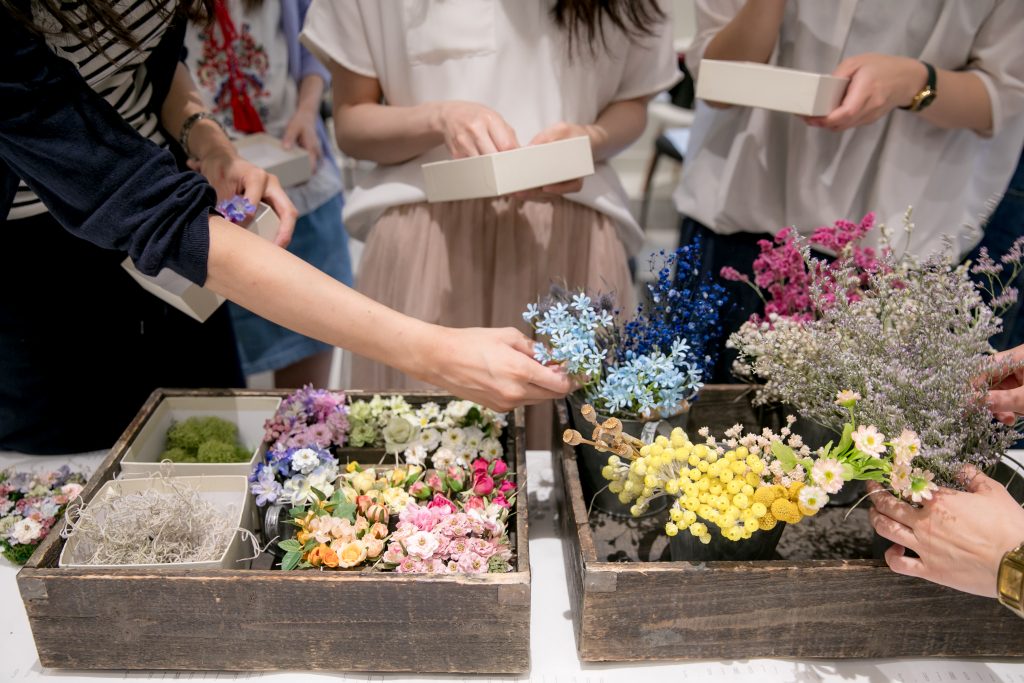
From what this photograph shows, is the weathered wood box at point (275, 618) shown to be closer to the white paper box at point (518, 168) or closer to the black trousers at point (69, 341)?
the black trousers at point (69, 341)

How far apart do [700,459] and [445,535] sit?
0.33 metres

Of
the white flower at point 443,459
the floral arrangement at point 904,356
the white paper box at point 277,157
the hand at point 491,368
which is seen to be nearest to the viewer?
the floral arrangement at point 904,356

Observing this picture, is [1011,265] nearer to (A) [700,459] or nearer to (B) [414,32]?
(A) [700,459]

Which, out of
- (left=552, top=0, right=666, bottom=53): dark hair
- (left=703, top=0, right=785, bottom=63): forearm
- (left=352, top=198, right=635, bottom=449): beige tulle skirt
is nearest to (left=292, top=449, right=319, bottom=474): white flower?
(left=352, top=198, right=635, bottom=449): beige tulle skirt

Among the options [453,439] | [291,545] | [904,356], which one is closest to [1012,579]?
[904,356]

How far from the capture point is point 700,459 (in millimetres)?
895

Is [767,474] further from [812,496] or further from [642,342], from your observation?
[642,342]

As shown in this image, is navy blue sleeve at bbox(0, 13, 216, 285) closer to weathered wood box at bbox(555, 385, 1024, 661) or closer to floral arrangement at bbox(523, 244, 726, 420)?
floral arrangement at bbox(523, 244, 726, 420)

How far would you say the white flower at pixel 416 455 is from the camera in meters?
1.15

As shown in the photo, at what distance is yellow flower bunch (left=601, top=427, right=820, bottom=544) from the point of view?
86 cm

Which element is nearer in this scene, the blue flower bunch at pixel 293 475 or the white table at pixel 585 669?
the white table at pixel 585 669

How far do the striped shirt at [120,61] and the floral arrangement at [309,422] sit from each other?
1.58 feet

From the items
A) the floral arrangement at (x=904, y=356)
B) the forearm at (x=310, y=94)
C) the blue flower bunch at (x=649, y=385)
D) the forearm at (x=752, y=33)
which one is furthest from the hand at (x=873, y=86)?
the forearm at (x=310, y=94)

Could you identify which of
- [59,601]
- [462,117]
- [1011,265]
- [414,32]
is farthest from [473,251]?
[1011,265]
